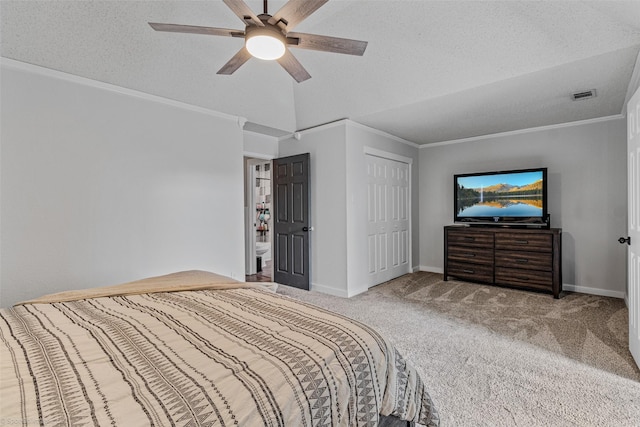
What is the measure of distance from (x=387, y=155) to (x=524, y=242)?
2243 mm

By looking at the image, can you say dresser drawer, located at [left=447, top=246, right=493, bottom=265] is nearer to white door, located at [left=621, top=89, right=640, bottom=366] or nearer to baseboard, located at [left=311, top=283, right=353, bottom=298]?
baseboard, located at [left=311, top=283, right=353, bottom=298]

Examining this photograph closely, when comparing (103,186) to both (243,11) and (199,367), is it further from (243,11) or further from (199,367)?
(199,367)

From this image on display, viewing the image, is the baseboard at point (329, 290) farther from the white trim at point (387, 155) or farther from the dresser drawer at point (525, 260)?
the dresser drawer at point (525, 260)

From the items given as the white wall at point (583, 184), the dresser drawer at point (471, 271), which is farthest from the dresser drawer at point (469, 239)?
the white wall at point (583, 184)

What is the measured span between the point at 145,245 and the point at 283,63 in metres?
2.32

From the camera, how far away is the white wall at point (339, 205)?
4133mm

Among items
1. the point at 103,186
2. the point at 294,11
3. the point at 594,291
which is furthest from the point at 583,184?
the point at 103,186

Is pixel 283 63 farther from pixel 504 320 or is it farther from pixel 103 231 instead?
pixel 504 320

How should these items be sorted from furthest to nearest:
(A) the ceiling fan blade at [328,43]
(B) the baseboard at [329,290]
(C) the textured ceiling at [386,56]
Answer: (B) the baseboard at [329,290]
(C) the textured ceiling at [386,56]
(A) the ceiling fan blade at [328,43]

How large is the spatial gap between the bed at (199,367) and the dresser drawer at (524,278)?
352cm

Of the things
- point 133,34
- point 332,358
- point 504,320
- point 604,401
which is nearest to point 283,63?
point 133,34

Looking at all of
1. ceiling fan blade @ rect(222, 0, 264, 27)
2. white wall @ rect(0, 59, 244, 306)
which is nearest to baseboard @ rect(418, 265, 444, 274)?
white wall @ rect(0, 59, 244, 306)

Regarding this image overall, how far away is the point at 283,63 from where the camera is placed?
2.22 meters

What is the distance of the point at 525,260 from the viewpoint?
163 inches
